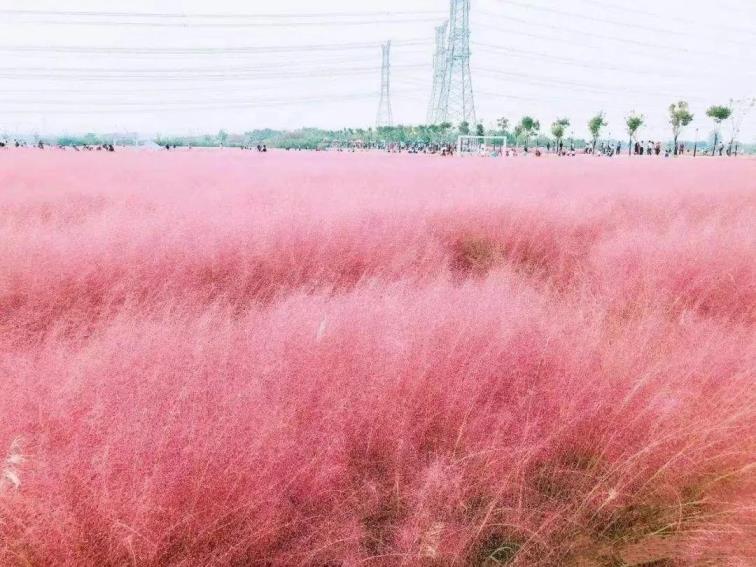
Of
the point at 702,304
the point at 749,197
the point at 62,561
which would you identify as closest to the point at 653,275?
the point at 702,304

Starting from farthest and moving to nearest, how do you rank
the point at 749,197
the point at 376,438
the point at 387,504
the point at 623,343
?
the point at 749,197, the point at 623,343, the point at 376,438, the point at 387,504

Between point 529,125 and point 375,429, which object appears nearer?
point 375,429

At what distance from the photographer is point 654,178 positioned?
51.1 ft

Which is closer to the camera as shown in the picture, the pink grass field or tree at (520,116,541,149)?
the pink grass field

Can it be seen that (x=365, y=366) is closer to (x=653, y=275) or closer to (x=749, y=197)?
(x=653, y=275)

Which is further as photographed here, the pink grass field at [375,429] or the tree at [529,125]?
the tree at [529,125]

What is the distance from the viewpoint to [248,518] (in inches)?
71.6

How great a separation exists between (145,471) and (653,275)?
440cm

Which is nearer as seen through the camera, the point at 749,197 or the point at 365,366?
the point at 365,366

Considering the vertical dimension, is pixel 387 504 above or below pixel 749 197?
below

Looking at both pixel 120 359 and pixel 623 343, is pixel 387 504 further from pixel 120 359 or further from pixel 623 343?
pixel 623 343

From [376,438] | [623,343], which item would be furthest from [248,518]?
[623,343]

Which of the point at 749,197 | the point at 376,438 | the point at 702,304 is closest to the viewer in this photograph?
the point at 376,438

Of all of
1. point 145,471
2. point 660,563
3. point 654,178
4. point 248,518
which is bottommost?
point 660,563
